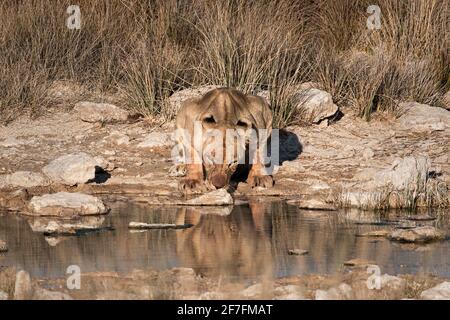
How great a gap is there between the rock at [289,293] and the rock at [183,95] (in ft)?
24.7

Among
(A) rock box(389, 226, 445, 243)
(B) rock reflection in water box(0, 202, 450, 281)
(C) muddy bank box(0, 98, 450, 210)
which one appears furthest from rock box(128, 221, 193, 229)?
(A) rock box(389, 226, 445, 243)

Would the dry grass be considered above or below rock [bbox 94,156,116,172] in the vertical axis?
above

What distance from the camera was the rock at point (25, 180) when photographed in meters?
13.2

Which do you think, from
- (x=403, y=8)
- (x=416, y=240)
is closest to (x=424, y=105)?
(x=403, y=8)

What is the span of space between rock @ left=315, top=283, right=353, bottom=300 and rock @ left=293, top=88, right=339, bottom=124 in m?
7.65

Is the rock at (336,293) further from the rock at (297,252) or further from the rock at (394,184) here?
the rock at (394,184)

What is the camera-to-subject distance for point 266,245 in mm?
10359

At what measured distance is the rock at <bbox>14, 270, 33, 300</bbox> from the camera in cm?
799

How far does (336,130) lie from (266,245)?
5.75 m

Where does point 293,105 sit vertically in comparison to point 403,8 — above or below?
below

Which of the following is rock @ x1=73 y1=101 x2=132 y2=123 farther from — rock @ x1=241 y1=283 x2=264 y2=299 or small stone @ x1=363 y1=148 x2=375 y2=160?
rock @ x1=241 y1=283 x2=264 y2=299

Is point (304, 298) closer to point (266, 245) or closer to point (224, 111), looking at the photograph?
point (266, 245)

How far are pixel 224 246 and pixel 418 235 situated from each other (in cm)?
181

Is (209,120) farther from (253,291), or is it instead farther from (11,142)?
(253,291)
